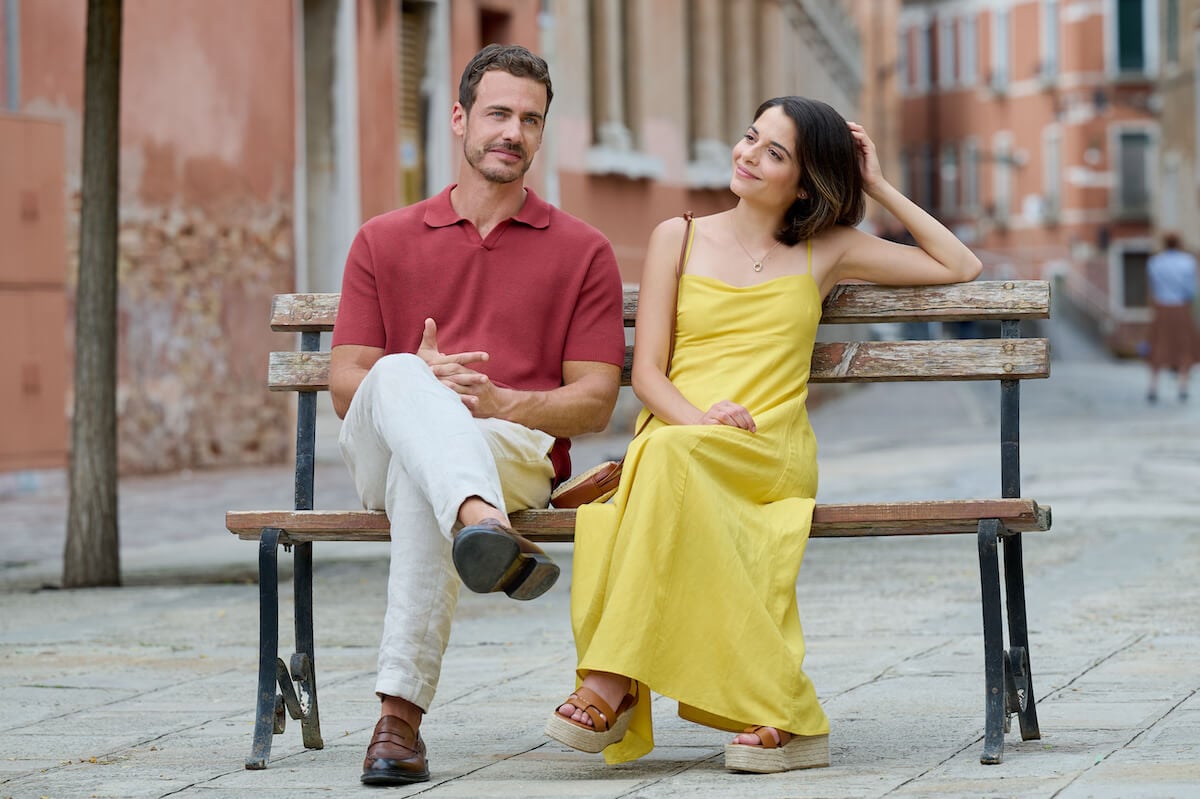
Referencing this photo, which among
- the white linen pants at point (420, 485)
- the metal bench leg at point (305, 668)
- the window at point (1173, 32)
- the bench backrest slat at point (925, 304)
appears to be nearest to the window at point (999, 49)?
the window at point (1173, 32)

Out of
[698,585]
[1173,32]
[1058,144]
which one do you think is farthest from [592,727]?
[1058,144]

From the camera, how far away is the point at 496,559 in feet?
14.2

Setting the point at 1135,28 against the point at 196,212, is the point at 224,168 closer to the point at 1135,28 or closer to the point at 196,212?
the point at 196,212

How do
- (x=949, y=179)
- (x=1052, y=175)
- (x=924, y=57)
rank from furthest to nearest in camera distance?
(x=924, y=57)
(x=949, y=179)
(x=1052, y=175)

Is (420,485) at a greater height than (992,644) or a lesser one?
greater

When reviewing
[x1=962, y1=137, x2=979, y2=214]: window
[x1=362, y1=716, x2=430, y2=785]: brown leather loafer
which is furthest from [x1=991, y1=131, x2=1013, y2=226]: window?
[x1=362, y1=716, x2=430, y2=785]: brown leather loafer

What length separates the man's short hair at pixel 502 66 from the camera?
509 centimetres

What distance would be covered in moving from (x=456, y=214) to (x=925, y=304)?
1099mm

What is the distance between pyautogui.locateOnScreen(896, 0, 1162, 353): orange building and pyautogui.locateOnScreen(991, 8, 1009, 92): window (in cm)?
3

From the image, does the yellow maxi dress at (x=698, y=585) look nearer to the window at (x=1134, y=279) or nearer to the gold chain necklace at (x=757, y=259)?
the gold chain necklace at (x=757, y=259)

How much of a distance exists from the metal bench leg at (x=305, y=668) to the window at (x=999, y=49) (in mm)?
59667

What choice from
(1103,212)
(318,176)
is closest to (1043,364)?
(318,176)

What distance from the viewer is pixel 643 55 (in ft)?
73.3

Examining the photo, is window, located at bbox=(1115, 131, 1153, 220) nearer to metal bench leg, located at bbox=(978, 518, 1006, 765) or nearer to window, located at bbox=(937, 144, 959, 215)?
window, located at bbox=(937, 144, 959, 215)
